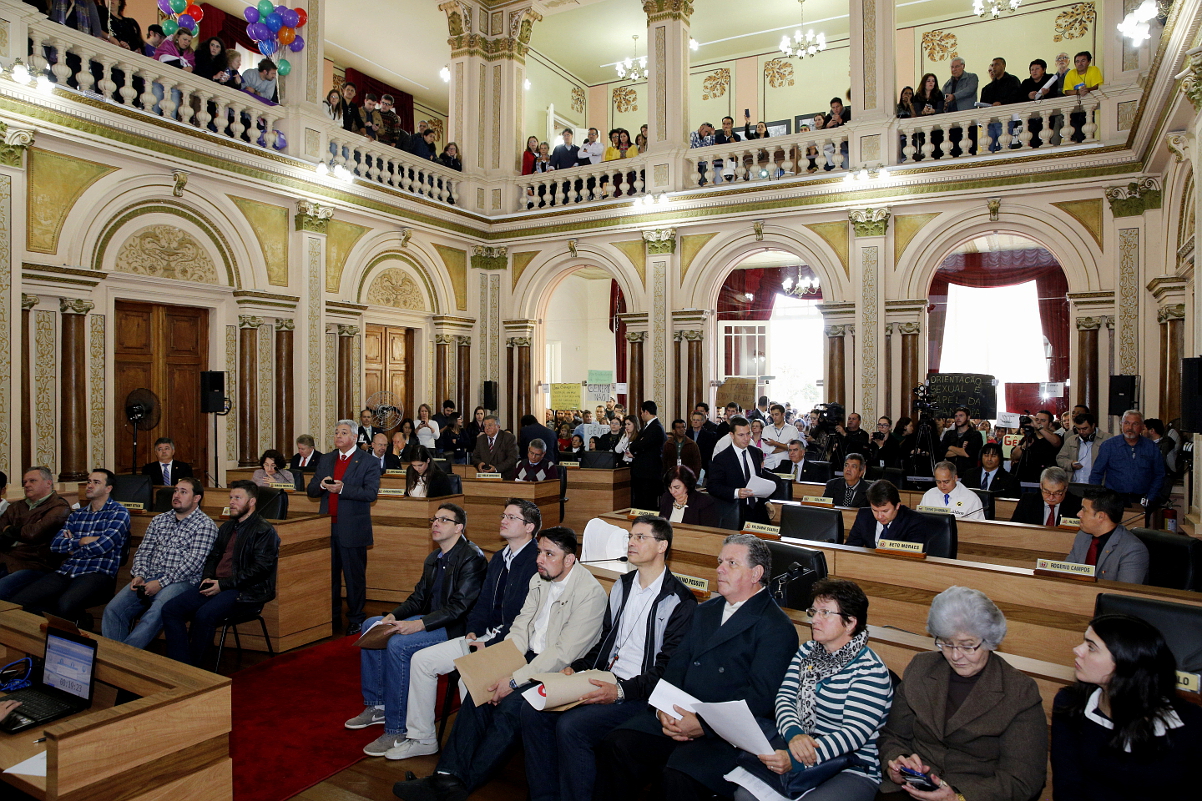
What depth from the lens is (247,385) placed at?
9.27 metres

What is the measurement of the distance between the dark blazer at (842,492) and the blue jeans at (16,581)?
17.7ft

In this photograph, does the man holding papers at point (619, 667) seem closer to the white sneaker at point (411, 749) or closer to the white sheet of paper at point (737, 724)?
the white sheet of paper at point (737, 724)

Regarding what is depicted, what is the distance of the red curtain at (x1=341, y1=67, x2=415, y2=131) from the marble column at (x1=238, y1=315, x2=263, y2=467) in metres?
6.10

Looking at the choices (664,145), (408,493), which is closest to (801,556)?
(408,493)

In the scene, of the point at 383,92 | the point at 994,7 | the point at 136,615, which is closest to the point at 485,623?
the point at 136,615

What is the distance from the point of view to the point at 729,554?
2.88 m

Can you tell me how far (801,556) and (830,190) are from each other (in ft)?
25.6

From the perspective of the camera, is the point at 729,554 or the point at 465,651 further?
the point at 465,651

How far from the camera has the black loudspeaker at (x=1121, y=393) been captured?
7590 mm

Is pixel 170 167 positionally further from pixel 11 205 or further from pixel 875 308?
pixel 875 308

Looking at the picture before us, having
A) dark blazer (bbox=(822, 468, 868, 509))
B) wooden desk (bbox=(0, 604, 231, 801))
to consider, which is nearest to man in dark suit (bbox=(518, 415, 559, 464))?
dark blazer (bbox=(822, 468, 868, 509))

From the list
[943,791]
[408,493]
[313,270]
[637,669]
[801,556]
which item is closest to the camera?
[943,791]

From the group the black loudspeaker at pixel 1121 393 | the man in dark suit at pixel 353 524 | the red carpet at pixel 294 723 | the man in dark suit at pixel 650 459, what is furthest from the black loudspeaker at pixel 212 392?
the black loudspeaker at pixel 1121 393

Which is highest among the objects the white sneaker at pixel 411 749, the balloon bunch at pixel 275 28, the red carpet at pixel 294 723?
the balloon bunch at pixel 275 28
